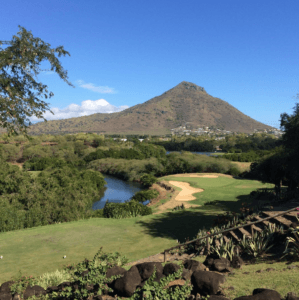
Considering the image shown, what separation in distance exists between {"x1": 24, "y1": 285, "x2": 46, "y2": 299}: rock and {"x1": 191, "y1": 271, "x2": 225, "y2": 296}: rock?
4149mm

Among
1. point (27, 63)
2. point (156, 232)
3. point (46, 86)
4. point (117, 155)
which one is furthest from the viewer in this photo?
point (117, 155)


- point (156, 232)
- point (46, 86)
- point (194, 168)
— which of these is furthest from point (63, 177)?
point (194, 168)

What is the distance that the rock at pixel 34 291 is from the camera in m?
6.88

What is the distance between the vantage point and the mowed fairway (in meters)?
10.7

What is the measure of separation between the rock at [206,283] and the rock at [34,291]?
4.15 m

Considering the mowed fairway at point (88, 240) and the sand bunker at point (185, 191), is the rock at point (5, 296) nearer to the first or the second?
the mowed fairway at point (88, 240)

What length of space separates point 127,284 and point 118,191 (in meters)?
42.3

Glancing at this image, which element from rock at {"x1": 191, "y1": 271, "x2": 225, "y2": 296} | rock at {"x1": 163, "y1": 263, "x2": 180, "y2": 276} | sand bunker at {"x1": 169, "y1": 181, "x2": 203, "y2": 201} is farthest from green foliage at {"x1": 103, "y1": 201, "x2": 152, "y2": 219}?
A: rock at {"x1": 191, "y1": 271, "x2": 225, "y2": 296}

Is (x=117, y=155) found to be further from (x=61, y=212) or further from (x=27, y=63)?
(x=27, y=63)

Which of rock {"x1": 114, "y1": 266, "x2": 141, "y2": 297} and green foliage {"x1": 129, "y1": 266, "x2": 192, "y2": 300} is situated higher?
green foliage {"x1": 129, "y1": 266, "x2": 192, "y2": 300}

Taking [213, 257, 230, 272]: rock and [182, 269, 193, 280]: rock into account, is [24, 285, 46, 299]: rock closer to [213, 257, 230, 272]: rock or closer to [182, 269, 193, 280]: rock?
[182, 269, 193, 280]: rock

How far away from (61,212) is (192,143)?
476ft

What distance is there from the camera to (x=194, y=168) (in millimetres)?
62094

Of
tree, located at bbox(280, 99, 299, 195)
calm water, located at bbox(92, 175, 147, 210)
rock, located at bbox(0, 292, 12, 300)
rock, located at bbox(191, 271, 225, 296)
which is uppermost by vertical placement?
tree, located at bbox(280, 99, 299, 195)
